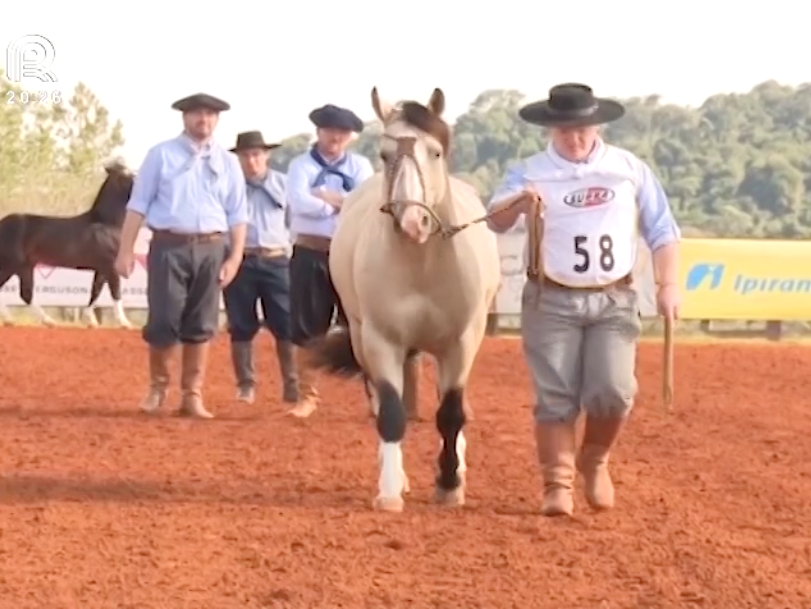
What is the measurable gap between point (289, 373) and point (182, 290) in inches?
77.6

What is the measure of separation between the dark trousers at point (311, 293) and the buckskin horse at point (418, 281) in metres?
3.43

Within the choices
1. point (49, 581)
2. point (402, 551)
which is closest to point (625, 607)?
point (402, 551)

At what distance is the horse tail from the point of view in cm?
1059

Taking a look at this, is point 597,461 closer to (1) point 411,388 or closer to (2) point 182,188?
(1) point 411,388

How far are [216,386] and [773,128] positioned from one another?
183ft

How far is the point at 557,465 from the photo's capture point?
25.9 ft

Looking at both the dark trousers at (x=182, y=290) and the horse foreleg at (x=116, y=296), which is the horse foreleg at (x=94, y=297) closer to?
the horse foreleg at (x=116, y=296)

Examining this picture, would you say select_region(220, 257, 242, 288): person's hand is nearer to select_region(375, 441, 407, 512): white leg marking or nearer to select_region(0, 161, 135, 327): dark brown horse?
select_region(375, 441, 407, 512): white leg marking

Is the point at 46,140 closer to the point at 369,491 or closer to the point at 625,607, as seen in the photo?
the point at 369,491

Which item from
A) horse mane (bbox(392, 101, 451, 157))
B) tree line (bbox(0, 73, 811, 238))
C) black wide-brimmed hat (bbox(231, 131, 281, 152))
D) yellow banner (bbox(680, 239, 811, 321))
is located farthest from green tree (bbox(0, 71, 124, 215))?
horse mane (bbox(392, 101, 451, 157))

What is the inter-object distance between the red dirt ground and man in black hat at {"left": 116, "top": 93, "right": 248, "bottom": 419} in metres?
0.72

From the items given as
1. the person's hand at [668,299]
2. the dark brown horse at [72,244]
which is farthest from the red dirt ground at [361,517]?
the dark brown horse at [72,244]

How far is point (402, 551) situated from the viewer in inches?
271

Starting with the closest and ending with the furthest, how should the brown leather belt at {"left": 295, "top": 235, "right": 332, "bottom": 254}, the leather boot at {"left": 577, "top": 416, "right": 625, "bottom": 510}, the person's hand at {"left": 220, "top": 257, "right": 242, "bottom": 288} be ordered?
1. the leather boot at {"left": 577, "top": 416, "right": 625, "bottom": 510}
2. the person's hand at {"left": 220, "top": 257, "right": 242, "bottom": 288}
3. the brown leather belt at {"left": 295, "top": 235, "right": 332, "bottom": 254}
